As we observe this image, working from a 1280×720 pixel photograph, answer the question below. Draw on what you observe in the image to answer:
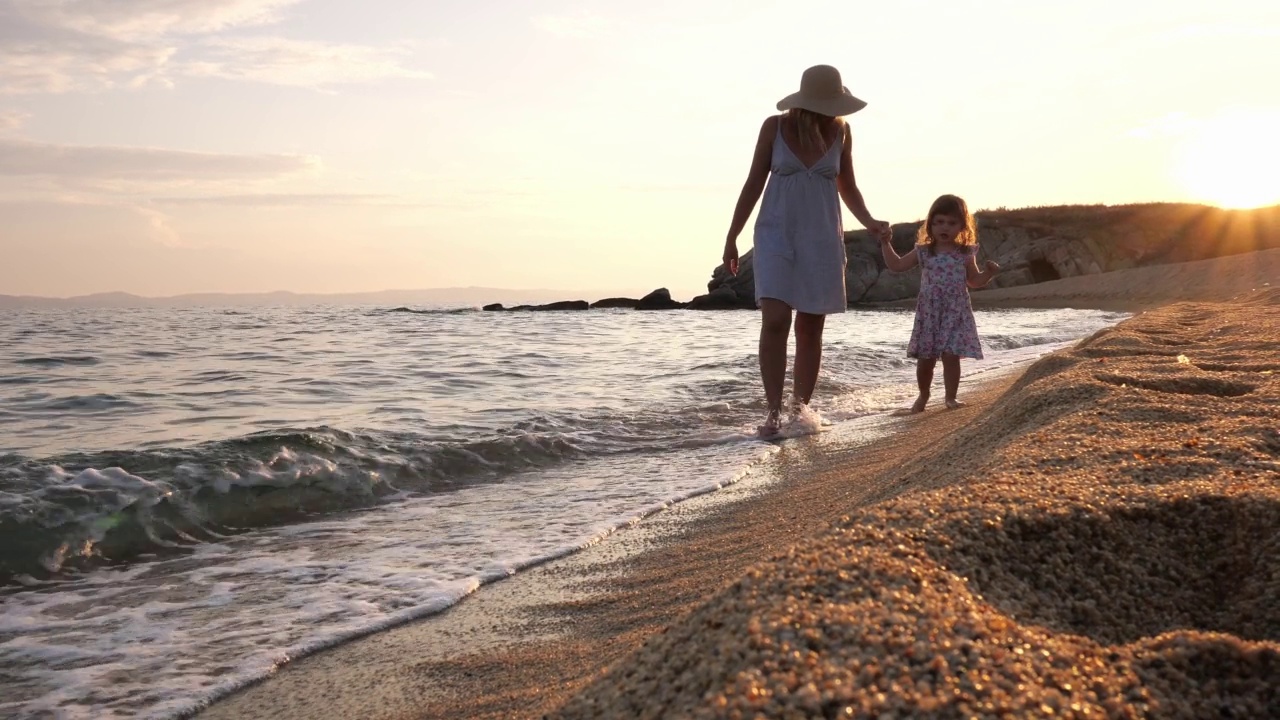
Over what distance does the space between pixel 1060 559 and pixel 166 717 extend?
1.70 metres

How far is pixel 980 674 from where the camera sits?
997mm

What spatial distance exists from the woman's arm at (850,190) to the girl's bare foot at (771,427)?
43.9 inches

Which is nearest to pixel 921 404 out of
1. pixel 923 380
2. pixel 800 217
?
pixel 923 380

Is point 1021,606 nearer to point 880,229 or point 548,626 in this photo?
point 548,626

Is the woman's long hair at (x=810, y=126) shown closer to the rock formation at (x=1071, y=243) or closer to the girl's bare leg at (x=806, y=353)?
the girl's bare leg at (x=806, y=353)

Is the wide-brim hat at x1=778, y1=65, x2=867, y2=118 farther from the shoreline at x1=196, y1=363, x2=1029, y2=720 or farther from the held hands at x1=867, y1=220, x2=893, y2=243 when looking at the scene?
the shoreline at x1=196, y1=363, x2=1029, y2=720

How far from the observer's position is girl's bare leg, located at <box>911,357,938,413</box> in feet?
18.8

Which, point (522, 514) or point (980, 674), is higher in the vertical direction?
point (980, 674)

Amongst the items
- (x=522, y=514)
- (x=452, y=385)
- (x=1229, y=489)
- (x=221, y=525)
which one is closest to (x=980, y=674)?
(x=1229, y=489)

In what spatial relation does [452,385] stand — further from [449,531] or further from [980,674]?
[980,674]

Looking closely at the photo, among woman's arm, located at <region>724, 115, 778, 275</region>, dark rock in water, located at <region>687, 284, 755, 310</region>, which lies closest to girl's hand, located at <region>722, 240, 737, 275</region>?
woman's arm, located at <region>724, 115, 778, 275</region>

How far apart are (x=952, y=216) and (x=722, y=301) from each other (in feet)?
92.0

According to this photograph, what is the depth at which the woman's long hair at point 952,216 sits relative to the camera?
6.05 metres

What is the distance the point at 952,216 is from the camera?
19.9ft
